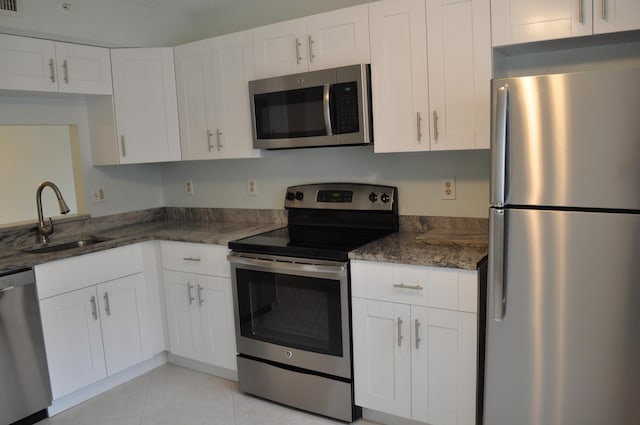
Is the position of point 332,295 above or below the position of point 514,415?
above

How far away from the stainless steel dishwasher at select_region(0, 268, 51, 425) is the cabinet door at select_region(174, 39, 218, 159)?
1.28m

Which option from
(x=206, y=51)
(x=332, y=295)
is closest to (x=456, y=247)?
(x=332, y=295)

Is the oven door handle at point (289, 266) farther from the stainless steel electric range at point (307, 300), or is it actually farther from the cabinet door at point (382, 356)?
the cabinet door at point (382, 356)

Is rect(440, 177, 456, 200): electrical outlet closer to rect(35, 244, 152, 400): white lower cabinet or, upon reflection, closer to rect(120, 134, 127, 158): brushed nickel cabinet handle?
rect(35, 244, 152, 400): white lower cabinet

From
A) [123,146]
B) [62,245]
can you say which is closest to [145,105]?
[123,146]

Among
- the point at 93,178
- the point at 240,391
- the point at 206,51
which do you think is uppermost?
the point at 206,51

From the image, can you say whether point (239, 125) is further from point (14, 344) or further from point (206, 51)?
point (14, 344)

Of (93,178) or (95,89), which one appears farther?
(93,178)

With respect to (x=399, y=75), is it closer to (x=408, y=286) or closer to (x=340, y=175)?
(x=340, y=175)

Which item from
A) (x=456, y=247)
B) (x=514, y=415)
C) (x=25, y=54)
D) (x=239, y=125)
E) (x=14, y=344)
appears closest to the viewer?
(x=514, y=415)

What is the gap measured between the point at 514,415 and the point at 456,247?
77 centimetres

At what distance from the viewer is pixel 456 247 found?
2445mm

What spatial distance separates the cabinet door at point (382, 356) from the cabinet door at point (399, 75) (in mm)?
833

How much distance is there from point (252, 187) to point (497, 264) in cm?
206
